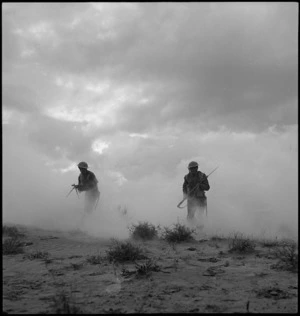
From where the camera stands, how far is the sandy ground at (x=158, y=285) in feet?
11.2

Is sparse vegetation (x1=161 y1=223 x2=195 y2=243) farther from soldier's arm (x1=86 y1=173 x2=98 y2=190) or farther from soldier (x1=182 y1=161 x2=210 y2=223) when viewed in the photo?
soldier's arm (x1=86 y1=173 x2=98 y2=190)

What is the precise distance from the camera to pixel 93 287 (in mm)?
4125

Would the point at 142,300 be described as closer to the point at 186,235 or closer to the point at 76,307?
the point at 76,307

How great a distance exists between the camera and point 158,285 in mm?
4086

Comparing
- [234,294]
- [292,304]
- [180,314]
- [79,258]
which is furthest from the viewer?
[79,258]

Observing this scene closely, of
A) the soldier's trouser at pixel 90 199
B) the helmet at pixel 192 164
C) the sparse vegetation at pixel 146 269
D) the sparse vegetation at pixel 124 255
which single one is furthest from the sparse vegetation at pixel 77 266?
the soldier's trouser at pixel 90 199

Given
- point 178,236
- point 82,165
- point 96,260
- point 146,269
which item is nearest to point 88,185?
point 82,165

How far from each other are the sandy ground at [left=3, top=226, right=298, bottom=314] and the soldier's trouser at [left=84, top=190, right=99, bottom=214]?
601cm

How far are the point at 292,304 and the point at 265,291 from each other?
0.40 meters

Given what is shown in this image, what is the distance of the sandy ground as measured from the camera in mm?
3426

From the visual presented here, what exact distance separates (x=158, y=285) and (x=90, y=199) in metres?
8.51

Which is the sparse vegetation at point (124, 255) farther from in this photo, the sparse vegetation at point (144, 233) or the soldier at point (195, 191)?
the soldier at point (195, 191)

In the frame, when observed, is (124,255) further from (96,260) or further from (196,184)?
(196,184)

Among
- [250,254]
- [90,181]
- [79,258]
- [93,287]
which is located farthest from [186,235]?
[90,181]
